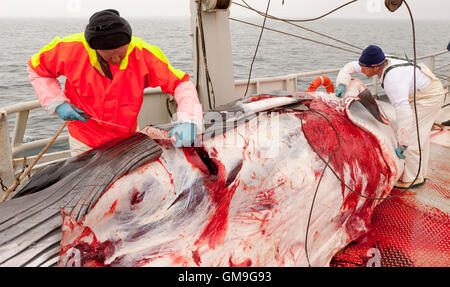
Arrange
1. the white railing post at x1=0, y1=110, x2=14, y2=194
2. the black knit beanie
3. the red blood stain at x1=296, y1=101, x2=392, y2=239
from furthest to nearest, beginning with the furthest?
the white railing post at x1=0, y1=110, x2=14, y2=194 < the red blood stain at x1=296, y1=101, x2=392, y2=239 < the black knit beanie

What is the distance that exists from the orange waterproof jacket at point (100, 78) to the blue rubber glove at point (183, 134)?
656mm

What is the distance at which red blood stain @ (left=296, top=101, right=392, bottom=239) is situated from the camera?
2.64 metres

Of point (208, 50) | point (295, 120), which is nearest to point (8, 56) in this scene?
point (208, 50)

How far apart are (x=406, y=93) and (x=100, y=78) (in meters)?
2.72

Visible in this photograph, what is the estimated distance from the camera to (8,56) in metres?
25.7

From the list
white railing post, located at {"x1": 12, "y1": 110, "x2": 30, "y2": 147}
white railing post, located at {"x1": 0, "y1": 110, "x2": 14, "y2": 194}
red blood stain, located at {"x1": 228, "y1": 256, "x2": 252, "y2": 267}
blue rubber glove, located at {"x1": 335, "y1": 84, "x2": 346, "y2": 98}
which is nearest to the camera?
red blood stain, located at {"x1": 228, "y1": 256, "x2": 252, "y2": 267}

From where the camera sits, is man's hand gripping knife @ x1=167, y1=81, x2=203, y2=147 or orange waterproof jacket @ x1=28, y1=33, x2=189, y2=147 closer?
man's hand gripping knife @ x1=167, y1=81, x2=203, y2=147

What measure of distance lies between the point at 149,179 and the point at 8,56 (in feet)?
95.8

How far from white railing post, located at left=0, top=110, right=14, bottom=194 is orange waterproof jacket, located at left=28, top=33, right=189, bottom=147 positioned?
0.52 meters

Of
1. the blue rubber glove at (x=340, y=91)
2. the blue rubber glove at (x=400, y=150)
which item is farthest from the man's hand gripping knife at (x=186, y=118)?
the blue rubber glove at (x=400, y=150)

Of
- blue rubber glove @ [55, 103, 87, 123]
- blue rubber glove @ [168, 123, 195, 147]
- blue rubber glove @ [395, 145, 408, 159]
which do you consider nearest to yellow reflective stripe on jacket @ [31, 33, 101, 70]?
blue rubber glove @ [55, 103, 87, 123]

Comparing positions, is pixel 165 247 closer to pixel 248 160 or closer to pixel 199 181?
pixel 199 181

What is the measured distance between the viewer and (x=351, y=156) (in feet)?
8.99

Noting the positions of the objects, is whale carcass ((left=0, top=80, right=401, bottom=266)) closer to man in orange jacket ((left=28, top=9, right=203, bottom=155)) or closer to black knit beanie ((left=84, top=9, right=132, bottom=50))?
man in orange jacket ((left=28, top=9, right=203, bottom=155))
